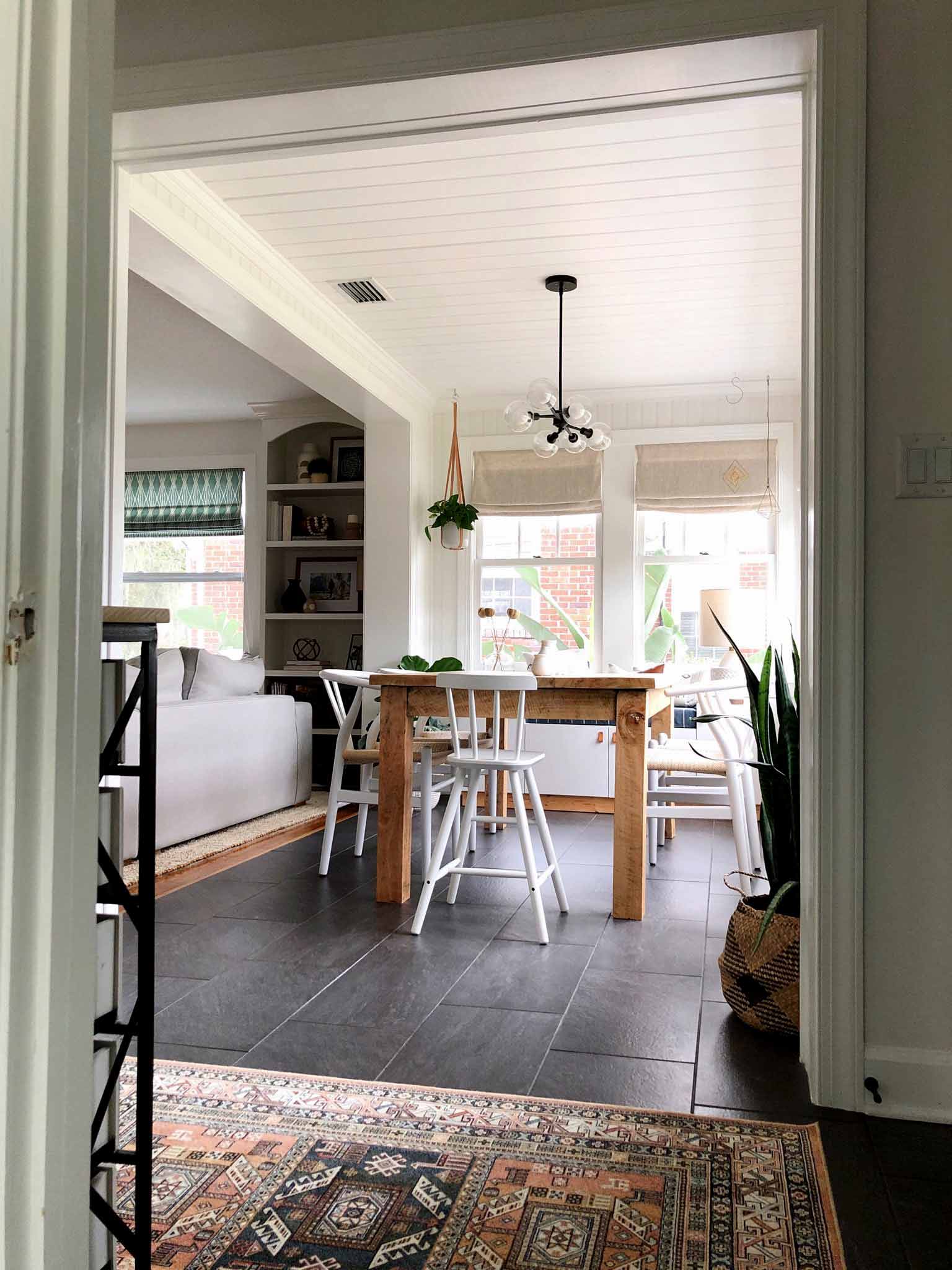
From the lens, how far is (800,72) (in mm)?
2164

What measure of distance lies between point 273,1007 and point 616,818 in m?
1.41

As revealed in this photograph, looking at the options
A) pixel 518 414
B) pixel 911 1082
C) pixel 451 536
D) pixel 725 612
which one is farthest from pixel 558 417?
pixel 911 1082

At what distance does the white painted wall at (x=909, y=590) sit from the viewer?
1.98 meters

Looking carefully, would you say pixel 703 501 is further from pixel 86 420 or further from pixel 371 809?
pixel 86 420

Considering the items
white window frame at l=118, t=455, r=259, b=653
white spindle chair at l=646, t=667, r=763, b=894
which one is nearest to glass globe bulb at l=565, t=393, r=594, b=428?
white spindle chair at l=646, t=667, r=763, b=894

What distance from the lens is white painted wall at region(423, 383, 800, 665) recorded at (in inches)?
239

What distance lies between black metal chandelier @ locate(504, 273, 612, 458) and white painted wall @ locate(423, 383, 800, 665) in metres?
1.37

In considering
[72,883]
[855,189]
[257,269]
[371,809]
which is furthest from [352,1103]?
[371,809]

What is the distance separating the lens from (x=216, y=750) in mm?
4672

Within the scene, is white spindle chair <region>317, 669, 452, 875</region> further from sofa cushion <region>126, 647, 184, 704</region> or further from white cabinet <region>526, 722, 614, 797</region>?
white cabinet <region>526, 722, 614, 797</region>

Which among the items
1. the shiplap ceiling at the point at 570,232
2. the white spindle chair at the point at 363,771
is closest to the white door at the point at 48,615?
the shiplap ceiling at the point at 570,232

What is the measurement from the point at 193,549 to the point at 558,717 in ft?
16.3

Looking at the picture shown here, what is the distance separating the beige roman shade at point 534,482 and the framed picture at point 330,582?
3.93ft

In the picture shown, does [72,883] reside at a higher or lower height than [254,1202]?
higher
